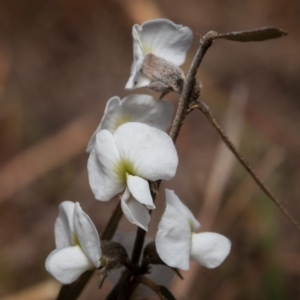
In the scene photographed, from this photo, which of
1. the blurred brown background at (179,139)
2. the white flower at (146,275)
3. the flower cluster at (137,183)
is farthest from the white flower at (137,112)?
the blurred brown background at (179,139)

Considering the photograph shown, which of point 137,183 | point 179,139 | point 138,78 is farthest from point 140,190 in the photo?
point 179,139

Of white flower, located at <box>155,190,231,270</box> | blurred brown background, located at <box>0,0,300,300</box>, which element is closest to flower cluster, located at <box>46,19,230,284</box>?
white flower, located at <box>155,190,231,270</box>

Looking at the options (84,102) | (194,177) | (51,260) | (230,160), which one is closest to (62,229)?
(51,260)

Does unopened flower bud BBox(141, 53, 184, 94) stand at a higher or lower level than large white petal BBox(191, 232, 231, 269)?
higher

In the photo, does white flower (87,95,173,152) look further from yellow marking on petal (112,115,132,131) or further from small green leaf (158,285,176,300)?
small green leaf (158,285,176,300)

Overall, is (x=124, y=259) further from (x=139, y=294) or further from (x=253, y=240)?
(x=253, y=240)

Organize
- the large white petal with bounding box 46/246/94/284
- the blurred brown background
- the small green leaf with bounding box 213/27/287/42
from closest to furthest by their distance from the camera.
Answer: the small green leaf with bounding box 213/27/287/42, the large white petal with bounding box 46/246/94/284, the blurred brown background
